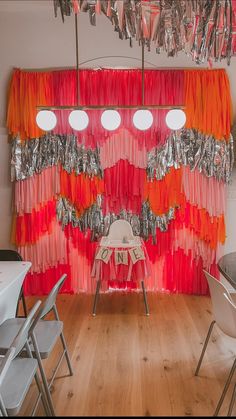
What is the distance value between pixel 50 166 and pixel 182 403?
270 cm

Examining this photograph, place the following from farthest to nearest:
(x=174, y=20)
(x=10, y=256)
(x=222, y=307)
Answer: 1. (x=10, y=256)
2. (x=222, y=307)
3. (x=174, y=20)

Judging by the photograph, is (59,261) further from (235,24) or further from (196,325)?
(235,24)

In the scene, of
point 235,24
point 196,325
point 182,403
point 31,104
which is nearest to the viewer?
point 235,24

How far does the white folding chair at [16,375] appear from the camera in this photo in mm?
1698

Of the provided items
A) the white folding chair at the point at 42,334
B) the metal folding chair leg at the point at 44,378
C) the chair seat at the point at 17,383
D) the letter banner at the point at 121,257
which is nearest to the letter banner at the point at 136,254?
the letter banner at the point at 121,257

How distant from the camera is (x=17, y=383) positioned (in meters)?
1.98

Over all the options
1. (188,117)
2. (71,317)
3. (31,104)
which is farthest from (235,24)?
(71,317)

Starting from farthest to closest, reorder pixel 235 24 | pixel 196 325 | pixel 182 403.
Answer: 1. pixel 196 325
2. pixel 182 403
3. pixel 235 24

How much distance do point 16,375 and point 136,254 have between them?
2050mm

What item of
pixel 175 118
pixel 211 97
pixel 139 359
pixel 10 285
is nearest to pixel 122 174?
pixel 175 118

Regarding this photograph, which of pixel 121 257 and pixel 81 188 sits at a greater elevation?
pixel 81 188

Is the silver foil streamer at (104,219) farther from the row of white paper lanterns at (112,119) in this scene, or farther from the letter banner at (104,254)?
the row of white paper lanterns at (112,119)

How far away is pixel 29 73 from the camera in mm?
4285

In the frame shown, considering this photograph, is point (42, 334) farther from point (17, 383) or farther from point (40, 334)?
point (17, 383)
